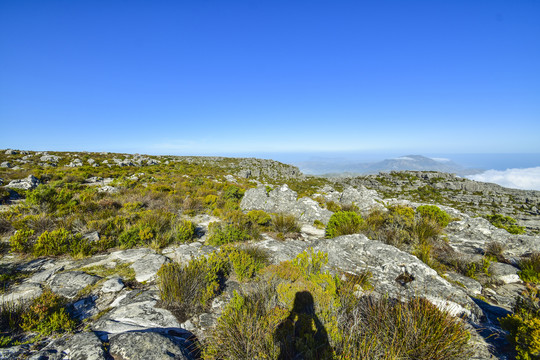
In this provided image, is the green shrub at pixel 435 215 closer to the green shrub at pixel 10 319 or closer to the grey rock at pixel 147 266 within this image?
the grey rock at pixel 147 266

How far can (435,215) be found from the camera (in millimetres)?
9352

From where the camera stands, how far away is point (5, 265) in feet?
14.6

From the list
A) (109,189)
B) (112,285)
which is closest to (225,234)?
(112,285)

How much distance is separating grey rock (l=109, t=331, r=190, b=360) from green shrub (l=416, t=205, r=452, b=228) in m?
9.78

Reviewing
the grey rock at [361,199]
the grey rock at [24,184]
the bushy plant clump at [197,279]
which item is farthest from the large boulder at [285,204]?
the grey rock at [24,184]

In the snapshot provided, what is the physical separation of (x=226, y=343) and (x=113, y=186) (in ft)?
48.2

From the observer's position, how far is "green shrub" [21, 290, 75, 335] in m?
2.75

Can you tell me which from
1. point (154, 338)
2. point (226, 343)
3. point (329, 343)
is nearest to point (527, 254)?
point (329, 343)

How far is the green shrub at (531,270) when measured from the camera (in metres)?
4.79

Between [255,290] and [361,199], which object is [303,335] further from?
[361,199]

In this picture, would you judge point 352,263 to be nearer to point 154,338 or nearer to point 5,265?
point 154,338

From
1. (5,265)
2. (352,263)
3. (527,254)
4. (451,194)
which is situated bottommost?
(451,194)

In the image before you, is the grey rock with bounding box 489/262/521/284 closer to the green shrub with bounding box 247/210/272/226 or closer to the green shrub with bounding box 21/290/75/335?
the green shrub with bounding box 247/210/272/226

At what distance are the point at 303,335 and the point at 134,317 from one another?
101 inches
